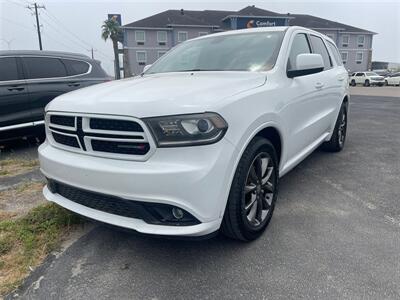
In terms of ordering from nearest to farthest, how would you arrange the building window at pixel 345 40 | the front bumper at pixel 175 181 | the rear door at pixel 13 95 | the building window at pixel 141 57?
1. the front bumper at pixel 175 181
2. the rear door at pixel 13 95
3. the building window at pixel 141 57
4. the building window at pixel 345 40

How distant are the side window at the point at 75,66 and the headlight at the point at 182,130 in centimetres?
494

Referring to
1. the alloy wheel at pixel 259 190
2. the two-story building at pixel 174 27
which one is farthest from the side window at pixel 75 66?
the two-story building at pixel 174 27

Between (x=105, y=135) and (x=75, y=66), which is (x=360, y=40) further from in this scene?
(x=105, y=135)

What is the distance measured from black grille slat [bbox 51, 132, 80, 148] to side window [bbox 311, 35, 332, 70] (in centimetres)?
313

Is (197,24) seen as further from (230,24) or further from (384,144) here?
(384,144)

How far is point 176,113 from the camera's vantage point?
2.12m

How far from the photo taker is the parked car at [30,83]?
5.52m

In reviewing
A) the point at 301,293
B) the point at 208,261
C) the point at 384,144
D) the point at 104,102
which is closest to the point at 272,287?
the point at 301,293

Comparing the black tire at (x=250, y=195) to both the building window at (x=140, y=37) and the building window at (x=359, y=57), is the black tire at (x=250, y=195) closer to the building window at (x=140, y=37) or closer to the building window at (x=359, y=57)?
the building window at (x=140, y=37)

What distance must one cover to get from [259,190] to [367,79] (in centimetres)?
3909

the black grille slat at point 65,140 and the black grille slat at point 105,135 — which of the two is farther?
the black grille slat at point 65,140

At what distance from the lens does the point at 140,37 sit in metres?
46.4

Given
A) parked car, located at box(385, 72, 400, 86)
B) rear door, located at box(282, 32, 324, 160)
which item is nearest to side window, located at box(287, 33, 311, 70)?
rear door, located at box(282, 32, 324, 160)

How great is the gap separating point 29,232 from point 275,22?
47848 millimetres
